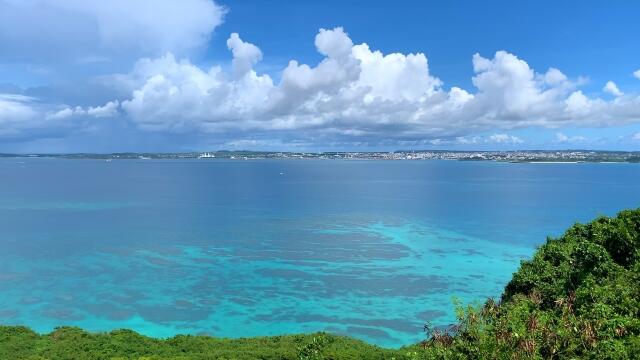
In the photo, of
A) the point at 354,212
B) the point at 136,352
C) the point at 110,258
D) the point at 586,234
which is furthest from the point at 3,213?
the point at 586,234

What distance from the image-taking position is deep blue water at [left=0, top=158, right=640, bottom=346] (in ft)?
130

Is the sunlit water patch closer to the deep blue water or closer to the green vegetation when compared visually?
the deep blue water

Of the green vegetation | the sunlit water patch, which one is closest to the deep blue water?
the sunlit water patch

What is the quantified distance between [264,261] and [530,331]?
42928 millimetres

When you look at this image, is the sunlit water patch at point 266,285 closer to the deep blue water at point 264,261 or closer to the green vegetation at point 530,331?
the deep blue water at point 264,261

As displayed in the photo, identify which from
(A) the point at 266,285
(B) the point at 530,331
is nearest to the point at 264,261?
(A) the point at 266,285

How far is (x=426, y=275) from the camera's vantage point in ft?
165

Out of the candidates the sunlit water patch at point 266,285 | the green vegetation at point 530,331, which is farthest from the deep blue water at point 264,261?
the green vegetation at point 530,331

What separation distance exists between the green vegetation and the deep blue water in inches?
343

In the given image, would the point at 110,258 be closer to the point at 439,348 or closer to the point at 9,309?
the point at 9,309

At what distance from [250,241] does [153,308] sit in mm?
24200

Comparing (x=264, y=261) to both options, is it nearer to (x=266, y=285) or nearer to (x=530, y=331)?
(x=266, y=285)

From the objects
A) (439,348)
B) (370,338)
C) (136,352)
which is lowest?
(370,338)

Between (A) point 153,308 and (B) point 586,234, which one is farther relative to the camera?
(A) point 153,308
